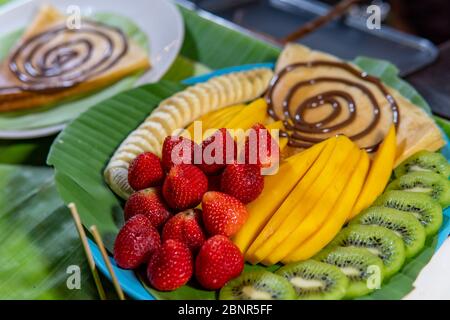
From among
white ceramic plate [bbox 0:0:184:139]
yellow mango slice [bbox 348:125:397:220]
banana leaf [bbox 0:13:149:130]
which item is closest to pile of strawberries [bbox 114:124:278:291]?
yellow mango slice [bbox 348:125:397:220]

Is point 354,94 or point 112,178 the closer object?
point 112,178

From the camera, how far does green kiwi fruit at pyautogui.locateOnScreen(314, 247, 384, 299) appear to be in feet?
5.31

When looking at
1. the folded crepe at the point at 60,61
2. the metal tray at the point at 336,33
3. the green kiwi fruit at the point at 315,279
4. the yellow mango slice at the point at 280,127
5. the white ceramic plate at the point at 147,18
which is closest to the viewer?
the green kiwi fruit at the point at 315,279

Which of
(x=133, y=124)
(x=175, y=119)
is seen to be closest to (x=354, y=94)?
(x=175, y=119)

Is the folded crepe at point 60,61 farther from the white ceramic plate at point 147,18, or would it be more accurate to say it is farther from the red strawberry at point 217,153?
the red strawberry at point 217,153

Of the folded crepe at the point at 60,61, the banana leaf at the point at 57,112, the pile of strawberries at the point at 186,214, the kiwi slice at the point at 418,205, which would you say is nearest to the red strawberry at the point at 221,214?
the pile of strawberries at the point at 186,214

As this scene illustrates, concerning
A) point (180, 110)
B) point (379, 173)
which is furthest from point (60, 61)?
point (379, 173)

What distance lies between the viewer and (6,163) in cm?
239

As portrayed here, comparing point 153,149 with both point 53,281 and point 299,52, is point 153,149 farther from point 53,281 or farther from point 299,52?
point 299,52

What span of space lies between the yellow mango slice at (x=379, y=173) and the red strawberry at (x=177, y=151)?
569 mm

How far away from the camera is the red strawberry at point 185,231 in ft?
5.57
